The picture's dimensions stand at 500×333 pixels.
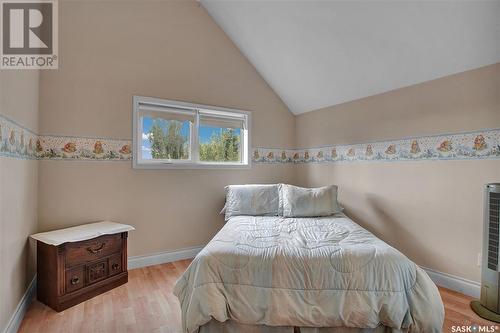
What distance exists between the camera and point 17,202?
1742 mm

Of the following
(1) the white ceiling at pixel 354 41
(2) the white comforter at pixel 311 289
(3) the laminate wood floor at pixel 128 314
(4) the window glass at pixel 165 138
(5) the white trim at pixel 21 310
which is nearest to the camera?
(2) the white comforter at pixel 311 289

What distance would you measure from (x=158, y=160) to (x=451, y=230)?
9.90 ft

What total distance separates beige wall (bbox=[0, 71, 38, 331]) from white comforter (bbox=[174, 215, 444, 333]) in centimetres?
107

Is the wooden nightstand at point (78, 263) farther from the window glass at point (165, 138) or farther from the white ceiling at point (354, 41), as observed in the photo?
the white ceiling at point (354, 41)

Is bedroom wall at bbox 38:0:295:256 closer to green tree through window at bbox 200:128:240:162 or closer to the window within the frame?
the window

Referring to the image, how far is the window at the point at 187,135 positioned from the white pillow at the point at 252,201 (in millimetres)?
500

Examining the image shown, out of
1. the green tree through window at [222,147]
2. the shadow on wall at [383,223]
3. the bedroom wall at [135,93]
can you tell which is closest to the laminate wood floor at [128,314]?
the shadow on wall at [383,223]

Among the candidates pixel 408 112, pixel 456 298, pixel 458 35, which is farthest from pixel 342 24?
pixel 456 298

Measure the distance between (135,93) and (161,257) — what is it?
185cm

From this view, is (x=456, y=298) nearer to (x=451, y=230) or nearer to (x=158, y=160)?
(x=451, y=230)

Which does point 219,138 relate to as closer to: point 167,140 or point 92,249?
point 167,140

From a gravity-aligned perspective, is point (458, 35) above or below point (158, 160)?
above

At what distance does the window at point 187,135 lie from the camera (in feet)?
9.29

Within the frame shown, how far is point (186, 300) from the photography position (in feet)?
5.21
